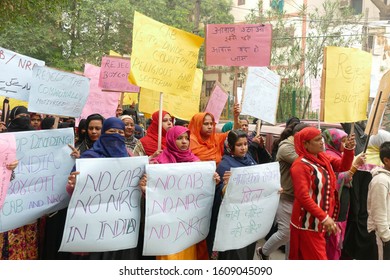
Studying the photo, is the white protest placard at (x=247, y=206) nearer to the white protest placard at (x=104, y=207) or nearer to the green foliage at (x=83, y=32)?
the white protest placard at (x=104, y=207)

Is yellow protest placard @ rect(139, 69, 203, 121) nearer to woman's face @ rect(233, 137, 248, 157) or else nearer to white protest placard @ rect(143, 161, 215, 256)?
woman's face @ rect(233, 137, 248, 157)

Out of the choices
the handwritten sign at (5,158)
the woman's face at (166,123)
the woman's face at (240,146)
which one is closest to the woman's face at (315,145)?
the woman's face at (240,146)

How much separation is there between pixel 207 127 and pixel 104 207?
1778 millimetres

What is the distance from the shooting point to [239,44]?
201 inches

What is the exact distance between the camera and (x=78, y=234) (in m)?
3.29

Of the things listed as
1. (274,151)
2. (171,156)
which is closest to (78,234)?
Answer: (171,156)

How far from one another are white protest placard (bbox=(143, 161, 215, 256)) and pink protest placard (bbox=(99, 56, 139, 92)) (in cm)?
313

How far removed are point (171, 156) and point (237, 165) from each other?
56 centimetres

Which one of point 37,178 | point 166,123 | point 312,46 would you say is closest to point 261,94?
point 166,123

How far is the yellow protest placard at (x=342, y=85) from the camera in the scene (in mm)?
4430

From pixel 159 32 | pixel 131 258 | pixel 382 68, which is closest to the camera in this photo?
pixel 131 258

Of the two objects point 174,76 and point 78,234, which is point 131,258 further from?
point 174,76

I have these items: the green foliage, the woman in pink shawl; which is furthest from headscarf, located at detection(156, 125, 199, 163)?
the green foliage

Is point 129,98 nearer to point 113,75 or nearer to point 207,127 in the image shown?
point 113,75
